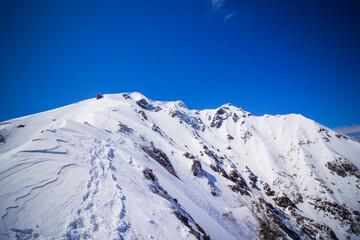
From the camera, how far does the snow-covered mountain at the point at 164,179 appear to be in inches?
245

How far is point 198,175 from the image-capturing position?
36000 mm

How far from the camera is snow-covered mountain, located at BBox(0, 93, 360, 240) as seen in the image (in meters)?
6.22

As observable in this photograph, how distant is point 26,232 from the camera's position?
4.78 meters

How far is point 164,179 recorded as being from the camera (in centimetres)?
1709

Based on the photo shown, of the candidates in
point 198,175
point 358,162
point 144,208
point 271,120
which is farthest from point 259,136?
point 144,208

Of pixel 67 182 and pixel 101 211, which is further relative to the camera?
pixel 67 182

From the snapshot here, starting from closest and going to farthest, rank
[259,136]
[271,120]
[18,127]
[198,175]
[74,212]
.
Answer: [74,212] → [18,127] → [198,175] → [259,136] → [271,120]

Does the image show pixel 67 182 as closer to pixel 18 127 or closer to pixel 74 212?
pixel 74 212

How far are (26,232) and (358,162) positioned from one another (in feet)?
383

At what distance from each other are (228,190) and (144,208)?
36711 millimetres

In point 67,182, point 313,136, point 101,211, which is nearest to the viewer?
point 101,211

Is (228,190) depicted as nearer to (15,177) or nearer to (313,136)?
(15,177)

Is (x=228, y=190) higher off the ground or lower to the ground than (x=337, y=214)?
higher

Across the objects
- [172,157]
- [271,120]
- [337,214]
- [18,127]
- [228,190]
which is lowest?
[337,214]
